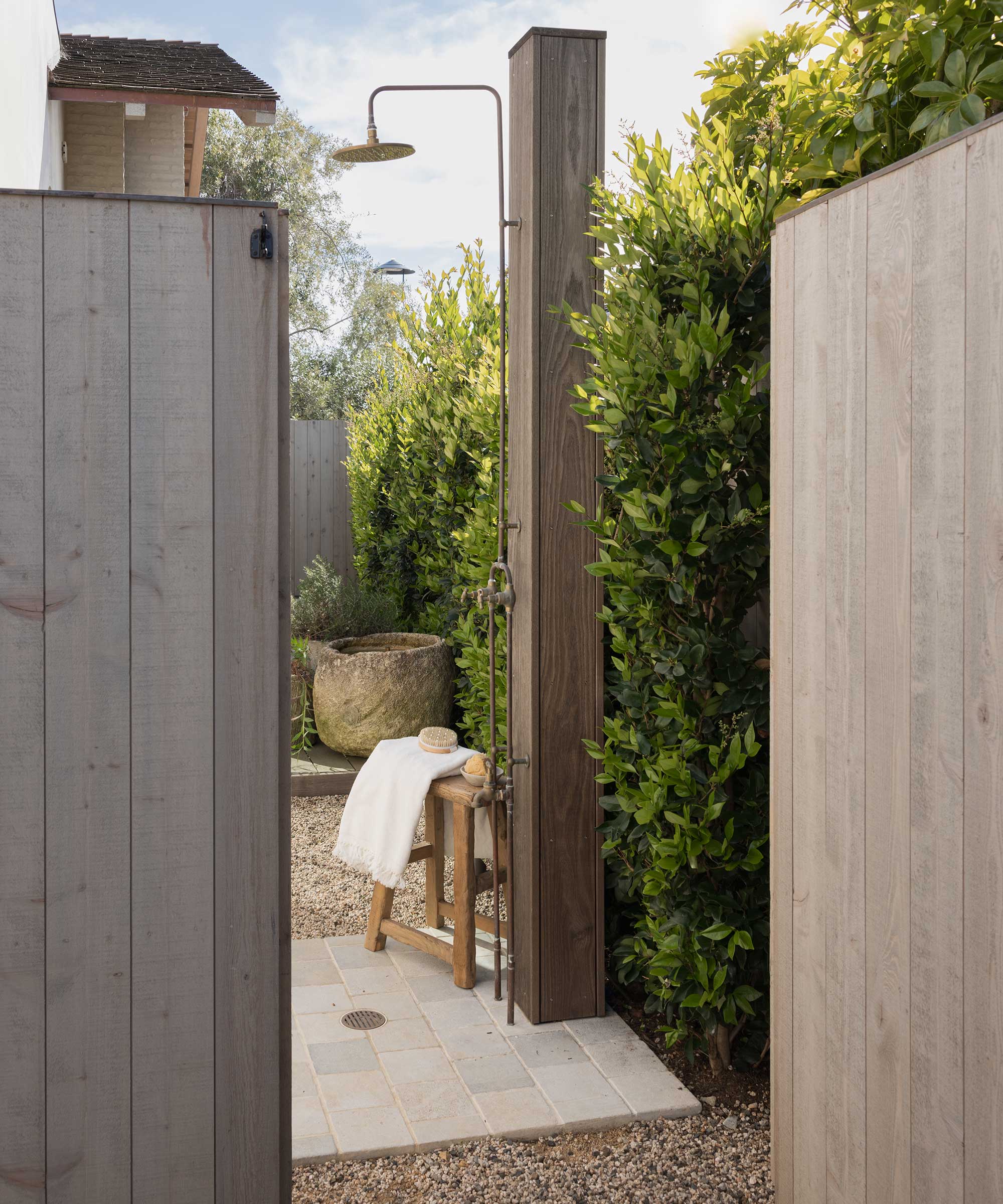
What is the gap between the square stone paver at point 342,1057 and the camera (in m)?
2.93

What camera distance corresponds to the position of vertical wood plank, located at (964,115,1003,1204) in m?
1.43

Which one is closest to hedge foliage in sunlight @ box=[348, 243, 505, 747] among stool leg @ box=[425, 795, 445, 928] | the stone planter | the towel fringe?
the stone planter

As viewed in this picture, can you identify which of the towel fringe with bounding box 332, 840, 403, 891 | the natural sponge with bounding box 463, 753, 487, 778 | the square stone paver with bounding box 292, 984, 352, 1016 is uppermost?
the natural sponge with bounding box 463, 753, 487, 778

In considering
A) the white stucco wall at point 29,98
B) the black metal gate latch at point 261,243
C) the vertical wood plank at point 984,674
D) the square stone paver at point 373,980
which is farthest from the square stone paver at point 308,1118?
the white stucco wall at point 29,98

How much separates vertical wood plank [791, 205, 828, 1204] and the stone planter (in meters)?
4.10

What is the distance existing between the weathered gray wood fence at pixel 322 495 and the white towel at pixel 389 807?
6.45 m

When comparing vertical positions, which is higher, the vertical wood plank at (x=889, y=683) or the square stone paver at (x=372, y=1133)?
the vertical wood plank at (x=889, y=683)

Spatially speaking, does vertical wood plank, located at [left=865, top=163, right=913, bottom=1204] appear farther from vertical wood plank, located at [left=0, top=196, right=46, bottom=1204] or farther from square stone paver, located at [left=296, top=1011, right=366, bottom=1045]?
square stone paver, located at [left=296, top=1011, right=366, bottom=1045]

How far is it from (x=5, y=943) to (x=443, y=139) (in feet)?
99.5

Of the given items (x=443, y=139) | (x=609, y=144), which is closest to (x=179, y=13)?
(x=443, y=139)

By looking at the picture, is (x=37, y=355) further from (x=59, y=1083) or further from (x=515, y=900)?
(x=515, y=900)

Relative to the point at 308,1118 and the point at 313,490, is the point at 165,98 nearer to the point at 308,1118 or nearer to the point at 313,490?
the point at 313,490

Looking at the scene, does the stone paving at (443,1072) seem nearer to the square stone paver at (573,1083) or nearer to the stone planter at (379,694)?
the square stone paver at (573,1083)

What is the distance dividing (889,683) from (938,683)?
0.13 meters
